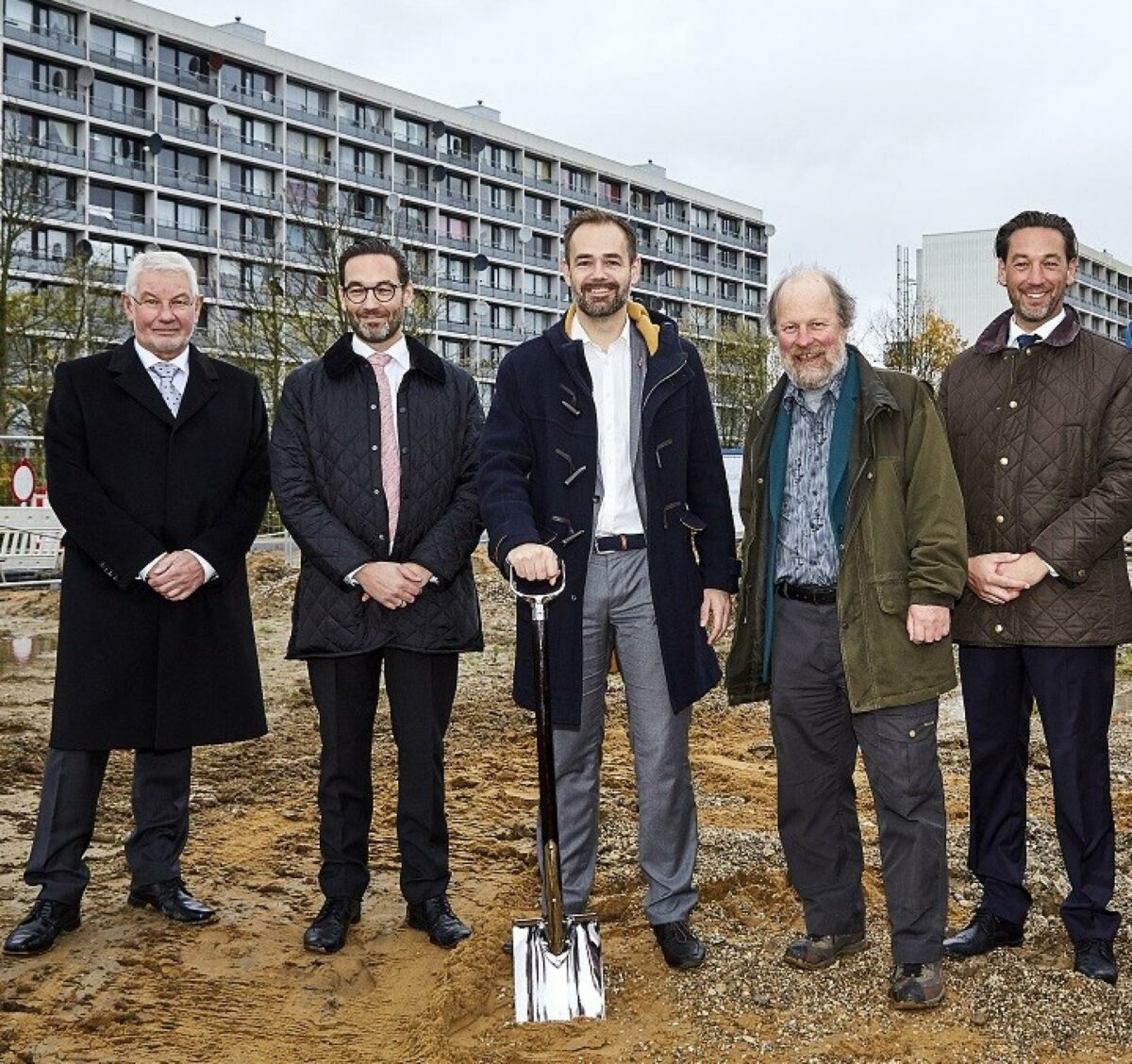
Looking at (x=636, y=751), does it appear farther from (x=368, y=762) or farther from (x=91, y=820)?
(x=91, y=820)

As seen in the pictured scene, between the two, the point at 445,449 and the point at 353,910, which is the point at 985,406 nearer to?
the point at 445,449

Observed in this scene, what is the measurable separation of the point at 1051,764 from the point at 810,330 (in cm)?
153

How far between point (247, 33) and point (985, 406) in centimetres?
6192

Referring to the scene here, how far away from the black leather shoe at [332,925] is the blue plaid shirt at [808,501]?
1825mm

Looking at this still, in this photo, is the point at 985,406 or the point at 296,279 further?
the point at 296,279

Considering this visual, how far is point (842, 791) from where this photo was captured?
4309mm

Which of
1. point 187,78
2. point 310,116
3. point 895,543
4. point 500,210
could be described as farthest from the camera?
point 500,210

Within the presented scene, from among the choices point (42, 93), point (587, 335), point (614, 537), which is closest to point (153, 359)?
point (587, 335)

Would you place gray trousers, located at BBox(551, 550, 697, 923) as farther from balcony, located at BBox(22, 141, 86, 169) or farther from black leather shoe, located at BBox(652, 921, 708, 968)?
balcony, located at BBox(22, 141, 86, 169)

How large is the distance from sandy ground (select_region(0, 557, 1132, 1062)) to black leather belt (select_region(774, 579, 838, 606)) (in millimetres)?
1128

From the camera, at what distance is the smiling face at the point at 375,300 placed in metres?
4.54

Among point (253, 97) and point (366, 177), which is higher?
point (253, 97)

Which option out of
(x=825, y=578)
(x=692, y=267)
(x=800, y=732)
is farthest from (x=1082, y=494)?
(x=692, y=267)

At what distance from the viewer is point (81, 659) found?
4.68 meters
